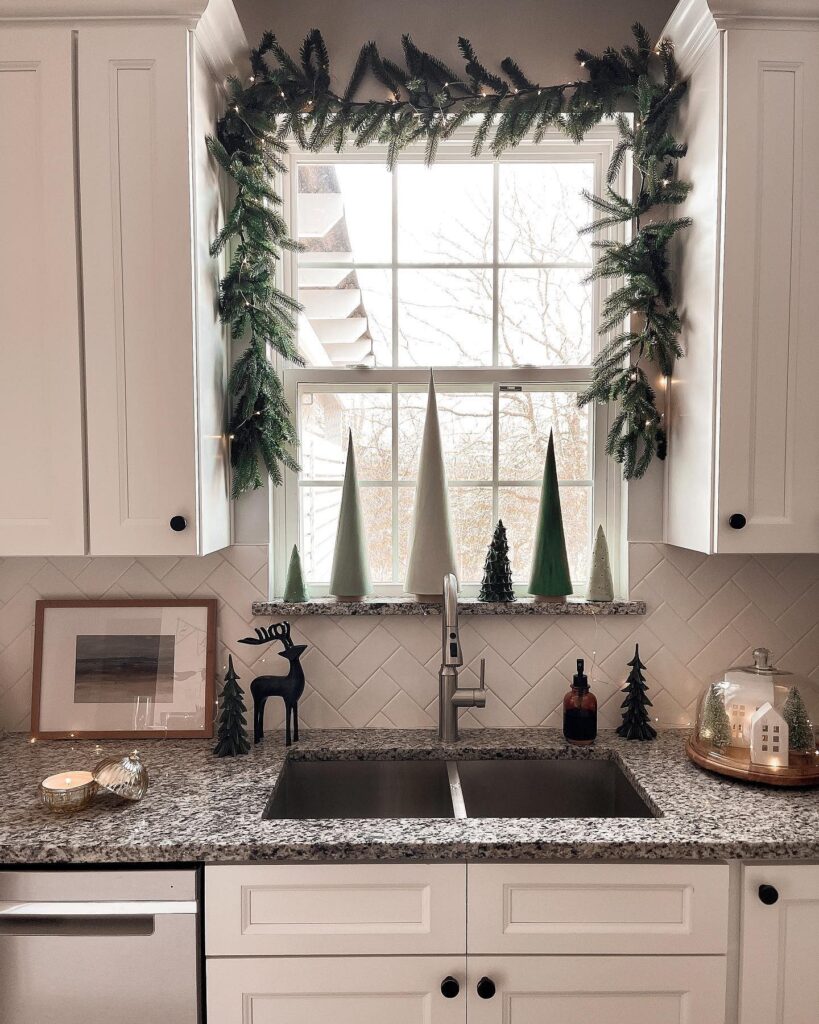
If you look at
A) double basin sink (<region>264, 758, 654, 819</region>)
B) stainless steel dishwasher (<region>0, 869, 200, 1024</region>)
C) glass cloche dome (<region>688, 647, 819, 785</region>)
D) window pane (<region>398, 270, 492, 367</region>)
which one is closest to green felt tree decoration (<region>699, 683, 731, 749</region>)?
glass cloche dome (<region>688, 647, 819, 785</region>)

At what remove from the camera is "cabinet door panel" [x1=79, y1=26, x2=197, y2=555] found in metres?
1.50

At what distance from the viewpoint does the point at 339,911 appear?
1323 mm

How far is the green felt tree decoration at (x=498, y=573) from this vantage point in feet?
6.17

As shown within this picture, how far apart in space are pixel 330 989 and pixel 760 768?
995 millimetres

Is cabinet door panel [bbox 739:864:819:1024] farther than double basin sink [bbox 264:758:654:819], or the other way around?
double basin sink [bbox 264:758:654:819]

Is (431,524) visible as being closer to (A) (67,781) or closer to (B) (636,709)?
(B) (636,709)

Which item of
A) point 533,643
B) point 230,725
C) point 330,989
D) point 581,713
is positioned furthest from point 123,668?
point 581,713

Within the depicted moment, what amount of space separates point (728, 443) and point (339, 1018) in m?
1.41

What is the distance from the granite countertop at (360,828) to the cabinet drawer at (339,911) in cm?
4

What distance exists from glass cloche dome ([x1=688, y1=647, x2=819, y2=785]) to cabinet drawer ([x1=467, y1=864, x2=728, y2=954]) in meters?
0.29

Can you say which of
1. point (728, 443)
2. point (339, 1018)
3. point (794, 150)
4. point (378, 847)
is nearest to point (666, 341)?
point (728, 443)

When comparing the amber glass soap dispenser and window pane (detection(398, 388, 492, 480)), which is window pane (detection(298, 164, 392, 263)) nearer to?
window pane (detection(398, 388, 492, 480))

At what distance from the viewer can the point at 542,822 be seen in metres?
1.40

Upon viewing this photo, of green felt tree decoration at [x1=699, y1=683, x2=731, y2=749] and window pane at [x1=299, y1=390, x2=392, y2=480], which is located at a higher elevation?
window pane at [x1=299, y1=390, x2=392, y2=480]
